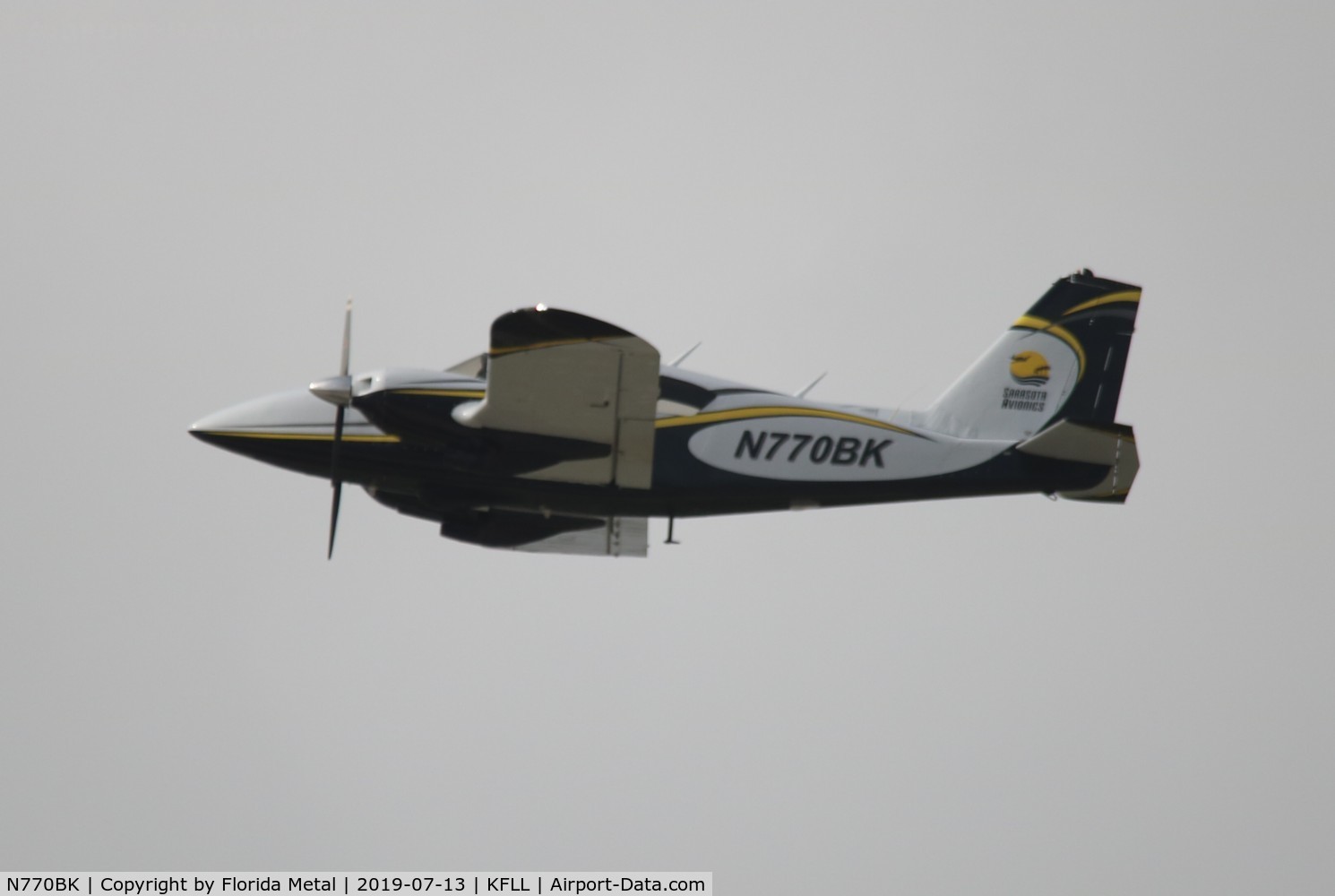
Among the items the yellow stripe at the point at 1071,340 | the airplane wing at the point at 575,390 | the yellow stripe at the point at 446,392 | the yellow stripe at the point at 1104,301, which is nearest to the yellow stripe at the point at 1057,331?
the yellow stripe at the point at 1071,340

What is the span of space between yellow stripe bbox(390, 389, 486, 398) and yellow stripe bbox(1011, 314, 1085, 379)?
7774mm

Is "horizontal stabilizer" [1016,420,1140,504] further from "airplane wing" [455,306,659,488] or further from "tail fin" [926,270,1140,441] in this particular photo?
"airplane wing" [455,306,659,488]

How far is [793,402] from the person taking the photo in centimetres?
1820

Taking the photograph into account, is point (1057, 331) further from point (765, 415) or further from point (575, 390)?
point (575, 390)

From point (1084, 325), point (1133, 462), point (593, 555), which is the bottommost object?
point (593, 555)

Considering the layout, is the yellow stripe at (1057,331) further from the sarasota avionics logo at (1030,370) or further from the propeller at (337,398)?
the propeller at (337,398)

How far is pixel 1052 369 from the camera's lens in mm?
19594

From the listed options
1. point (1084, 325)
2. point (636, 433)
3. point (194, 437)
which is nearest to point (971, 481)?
point (1084, 325)

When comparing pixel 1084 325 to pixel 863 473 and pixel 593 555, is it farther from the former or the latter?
pixel 593 555

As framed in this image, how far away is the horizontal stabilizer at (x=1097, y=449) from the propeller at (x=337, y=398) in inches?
341

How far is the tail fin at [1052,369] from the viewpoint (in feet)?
63.3

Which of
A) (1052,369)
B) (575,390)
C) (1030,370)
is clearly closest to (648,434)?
(575,390)

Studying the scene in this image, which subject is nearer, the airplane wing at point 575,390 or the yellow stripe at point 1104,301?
the airplane wing at point 575,390

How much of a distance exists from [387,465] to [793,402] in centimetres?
520
